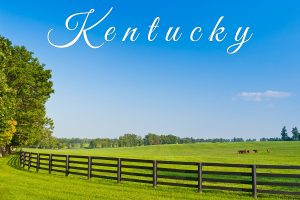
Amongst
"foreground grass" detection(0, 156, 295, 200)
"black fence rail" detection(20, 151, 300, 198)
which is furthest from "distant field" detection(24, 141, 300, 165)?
"foreground grass" detection(0, 156, 295, 200)

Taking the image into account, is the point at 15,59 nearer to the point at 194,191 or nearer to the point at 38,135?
the point at 38,135

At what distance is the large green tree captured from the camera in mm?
56778

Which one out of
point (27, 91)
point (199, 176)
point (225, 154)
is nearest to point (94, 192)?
point (199, 176)

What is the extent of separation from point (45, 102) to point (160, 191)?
47.2m

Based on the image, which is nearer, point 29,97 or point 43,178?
point 43,178

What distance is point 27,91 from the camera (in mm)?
58125

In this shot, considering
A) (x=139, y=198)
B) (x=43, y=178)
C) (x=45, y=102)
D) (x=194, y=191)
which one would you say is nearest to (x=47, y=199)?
(x=139, y=198)

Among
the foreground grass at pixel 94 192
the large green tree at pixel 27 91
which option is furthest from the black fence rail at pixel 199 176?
the large green tree at pixel 27 91

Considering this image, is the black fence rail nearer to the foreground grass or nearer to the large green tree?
the foreground grass

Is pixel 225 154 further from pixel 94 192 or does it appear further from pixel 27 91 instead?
pixel 94 192

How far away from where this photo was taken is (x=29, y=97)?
6094cm

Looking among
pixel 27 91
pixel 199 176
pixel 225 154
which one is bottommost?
pixel 225 154

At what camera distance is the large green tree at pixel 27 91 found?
56.8m

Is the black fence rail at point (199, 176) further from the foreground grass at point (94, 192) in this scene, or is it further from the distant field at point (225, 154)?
the distant field at point (225, 154)
